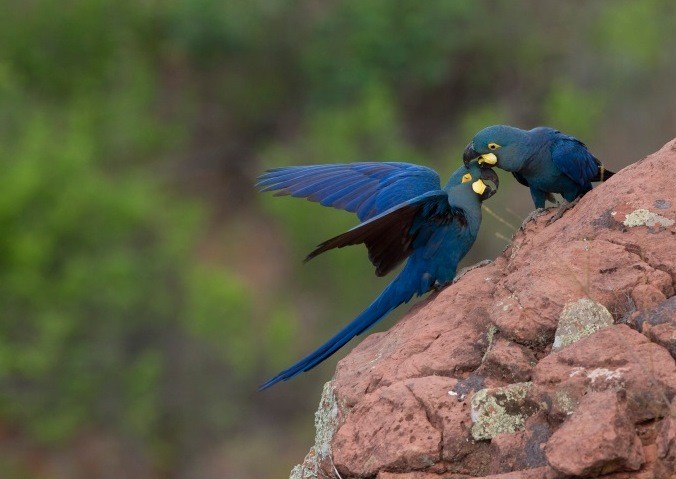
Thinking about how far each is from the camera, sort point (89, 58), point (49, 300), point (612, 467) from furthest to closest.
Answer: point (89, 58), point (49, 300), point (612, 467)

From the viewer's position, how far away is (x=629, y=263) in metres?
4.40

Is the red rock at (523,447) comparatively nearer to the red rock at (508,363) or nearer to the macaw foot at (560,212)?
the red rock at (508,363)

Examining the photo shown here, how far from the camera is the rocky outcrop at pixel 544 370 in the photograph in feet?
12.5

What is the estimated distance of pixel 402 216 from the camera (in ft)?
18.3

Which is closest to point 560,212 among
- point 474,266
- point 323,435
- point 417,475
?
point 474,266

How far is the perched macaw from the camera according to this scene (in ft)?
18.5

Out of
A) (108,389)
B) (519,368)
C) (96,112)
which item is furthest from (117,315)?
(519,368)

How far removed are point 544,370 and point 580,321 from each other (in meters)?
0.25

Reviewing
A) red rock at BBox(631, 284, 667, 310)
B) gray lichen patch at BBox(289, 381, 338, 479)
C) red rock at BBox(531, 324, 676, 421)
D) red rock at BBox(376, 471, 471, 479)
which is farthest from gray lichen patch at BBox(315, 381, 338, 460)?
red rock at BBox(631, 284, 667, 310)

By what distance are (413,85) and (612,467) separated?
Result: 16.6m

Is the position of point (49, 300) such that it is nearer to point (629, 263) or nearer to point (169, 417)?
A: point (169, 417)

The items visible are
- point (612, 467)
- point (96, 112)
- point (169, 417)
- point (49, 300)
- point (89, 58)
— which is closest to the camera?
point (612, 467)

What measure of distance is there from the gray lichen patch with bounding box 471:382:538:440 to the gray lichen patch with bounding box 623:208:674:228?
75 centimetres

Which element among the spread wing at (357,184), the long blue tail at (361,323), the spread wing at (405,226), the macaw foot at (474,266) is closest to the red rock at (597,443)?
the macaw foot at (474,266)
